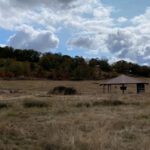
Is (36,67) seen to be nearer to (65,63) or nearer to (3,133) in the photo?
(65,63)

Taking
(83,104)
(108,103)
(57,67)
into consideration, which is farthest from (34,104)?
(57,67)

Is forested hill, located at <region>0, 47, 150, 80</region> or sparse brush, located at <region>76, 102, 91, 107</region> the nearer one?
sparse brush, located at <region>76, 102, 91, 107</region>

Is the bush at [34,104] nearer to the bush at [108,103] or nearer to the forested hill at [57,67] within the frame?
the bush at [108,103]

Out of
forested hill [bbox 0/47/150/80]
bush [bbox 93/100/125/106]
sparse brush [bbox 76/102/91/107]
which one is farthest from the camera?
forested hill [bbox 0/47/150/80]

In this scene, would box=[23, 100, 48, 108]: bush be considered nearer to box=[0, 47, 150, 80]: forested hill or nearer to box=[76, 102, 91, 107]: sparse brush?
box=[76, 102, 91, 107]: sparse brush

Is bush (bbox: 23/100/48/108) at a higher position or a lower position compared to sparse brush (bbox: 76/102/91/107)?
higher

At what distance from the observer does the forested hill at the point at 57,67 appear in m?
106

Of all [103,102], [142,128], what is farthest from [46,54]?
[142,128]

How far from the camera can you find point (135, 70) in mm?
121562

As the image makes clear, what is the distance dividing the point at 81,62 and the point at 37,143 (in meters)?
106

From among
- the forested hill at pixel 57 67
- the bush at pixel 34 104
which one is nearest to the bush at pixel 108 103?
the bush at pixel 34 104

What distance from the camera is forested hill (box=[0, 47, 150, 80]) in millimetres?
106206

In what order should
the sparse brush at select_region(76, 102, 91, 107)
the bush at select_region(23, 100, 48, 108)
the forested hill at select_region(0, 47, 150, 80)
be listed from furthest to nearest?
the forested hill at select_region(0, 47, 150, 80) → the sparse brush at select_region(76, 102, 91, 107) → the bush at select_region(23, 100, 48, 108)

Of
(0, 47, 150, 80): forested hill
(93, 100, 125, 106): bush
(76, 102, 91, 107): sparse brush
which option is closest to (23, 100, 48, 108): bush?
(76, 102, 91, 107): sparse brush
